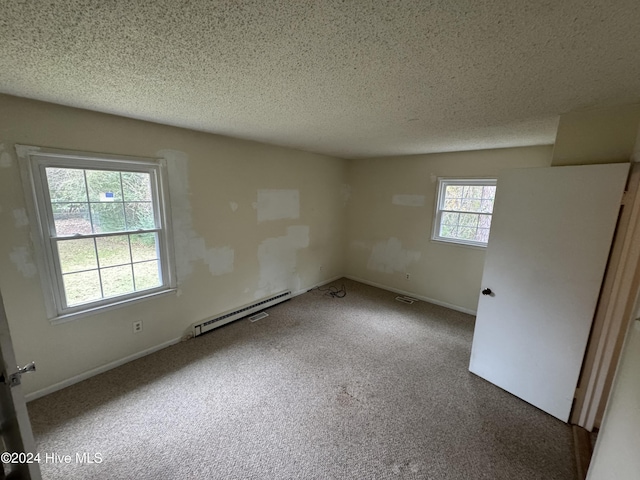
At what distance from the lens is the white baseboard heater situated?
2801 millimetres

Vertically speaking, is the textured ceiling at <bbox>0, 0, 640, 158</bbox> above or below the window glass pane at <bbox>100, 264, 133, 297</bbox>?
above

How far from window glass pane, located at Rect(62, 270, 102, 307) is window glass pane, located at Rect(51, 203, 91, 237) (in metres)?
0.36

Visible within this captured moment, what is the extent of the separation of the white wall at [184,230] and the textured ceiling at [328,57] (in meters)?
0.28

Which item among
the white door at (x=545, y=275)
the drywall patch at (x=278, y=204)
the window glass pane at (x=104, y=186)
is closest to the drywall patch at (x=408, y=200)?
the drywall patch at (x=278, y=204)

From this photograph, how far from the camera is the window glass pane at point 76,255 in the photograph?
193 centimetres

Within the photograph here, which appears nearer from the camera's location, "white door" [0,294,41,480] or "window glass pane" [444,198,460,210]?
"white door" [0,294,41,480]

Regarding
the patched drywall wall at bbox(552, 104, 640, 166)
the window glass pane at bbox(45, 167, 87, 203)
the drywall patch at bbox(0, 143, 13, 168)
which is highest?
the patched drywall wall at bbox(552, 104, 640, 166)

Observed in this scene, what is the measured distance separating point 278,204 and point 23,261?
239 cm

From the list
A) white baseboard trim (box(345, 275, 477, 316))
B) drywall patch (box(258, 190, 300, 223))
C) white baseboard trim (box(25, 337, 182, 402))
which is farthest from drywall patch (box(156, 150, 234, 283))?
white baseboard trim (box(345, 275, 477, 316))

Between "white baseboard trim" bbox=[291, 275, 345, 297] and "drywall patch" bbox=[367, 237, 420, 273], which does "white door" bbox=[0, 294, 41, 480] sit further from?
"drywall patch" bbox=[367, 237, 420, 273]

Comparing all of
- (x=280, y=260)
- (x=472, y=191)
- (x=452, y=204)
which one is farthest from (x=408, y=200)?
(x=280, y=260)

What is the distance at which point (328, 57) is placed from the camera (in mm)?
1102

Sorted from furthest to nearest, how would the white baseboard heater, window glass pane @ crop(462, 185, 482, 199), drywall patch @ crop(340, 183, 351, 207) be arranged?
→ 1. drywall patch @ crop(340, 183, 351, 207)
2. window glass pane @ crop(462, 185, 482, 199)
3. the white baseboard heater

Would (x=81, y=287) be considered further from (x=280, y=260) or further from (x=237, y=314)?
(x=280, y=260)
